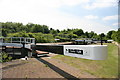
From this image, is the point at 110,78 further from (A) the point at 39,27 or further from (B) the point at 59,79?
(A) the point at 39,27

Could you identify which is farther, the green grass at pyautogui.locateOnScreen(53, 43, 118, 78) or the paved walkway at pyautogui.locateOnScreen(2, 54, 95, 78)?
the green grass at pyautogui.locateOnScreen(53, 43, 118, 78)

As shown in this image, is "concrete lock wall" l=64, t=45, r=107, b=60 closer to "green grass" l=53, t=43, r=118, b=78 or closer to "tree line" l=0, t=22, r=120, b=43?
"green grass" l=53, t=43, r=118, b=78

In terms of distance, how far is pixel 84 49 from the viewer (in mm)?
2914

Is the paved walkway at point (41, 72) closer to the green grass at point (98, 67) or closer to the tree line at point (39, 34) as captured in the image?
the green grass at point (98, 67)

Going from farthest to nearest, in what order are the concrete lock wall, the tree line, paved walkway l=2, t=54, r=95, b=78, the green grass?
the tree line → the green grass → paved walkway l=2, t=54, r=95, b=78 → the concrete lock wall

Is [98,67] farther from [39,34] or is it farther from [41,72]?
[39,34]

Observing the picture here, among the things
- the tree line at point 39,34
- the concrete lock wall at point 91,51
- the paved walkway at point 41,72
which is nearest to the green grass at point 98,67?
the paved walkway at point 41,72

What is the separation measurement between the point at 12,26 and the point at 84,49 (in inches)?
1630

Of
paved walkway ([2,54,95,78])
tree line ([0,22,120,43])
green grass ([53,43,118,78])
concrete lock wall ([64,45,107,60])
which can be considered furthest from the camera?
tree line ([0,22,120,43])

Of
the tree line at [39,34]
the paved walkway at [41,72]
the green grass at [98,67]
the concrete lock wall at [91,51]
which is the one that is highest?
the tree line at [39,34]

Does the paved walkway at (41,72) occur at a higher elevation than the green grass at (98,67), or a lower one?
higher

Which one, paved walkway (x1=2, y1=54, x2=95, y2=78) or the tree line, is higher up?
the tree line

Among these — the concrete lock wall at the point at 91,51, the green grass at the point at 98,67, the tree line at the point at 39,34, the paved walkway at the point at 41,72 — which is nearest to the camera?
the concrete lock wall at the point at 91,51

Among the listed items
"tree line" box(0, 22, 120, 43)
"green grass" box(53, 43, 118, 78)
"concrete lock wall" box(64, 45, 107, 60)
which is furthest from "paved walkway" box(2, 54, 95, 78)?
"tree line" box(0, 22, 120, 43)
